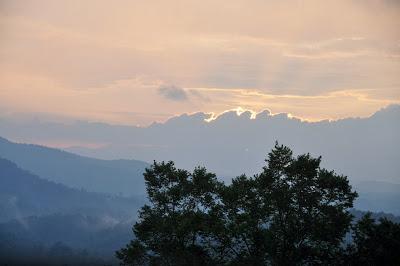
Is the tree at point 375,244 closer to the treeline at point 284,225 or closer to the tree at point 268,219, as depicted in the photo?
the treeline at point 284,225

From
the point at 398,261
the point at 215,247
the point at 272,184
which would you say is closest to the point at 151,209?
the point at 215,247

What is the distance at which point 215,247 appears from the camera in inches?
2405

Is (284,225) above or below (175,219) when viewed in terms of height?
below

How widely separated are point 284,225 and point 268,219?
6.13 feet

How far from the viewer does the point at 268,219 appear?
5941cm

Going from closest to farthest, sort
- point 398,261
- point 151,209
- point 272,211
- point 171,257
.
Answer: point 398,261
point 272,211
point 171,257
point 151,209

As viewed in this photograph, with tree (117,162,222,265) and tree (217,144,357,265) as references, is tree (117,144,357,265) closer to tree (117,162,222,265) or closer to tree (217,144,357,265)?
tree (217,144,357,265)

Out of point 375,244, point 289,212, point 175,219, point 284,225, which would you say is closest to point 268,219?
point 284,225

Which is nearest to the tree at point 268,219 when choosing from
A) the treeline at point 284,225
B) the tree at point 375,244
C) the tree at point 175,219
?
the treeline at point 284,225

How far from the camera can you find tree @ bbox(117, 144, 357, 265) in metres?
57.2

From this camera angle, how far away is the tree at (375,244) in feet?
184

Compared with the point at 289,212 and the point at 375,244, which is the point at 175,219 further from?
the point at 375,244

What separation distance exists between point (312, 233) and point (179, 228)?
15.4 meters

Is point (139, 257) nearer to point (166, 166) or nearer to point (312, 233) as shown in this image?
point (166, 166)
